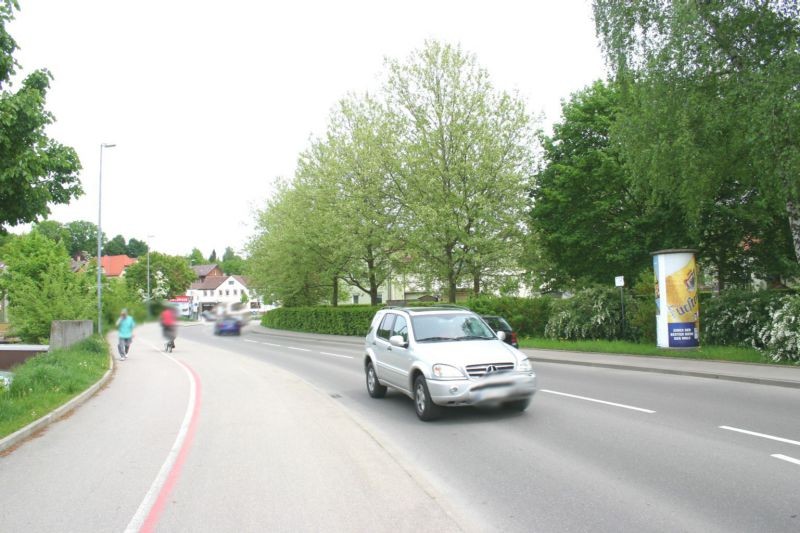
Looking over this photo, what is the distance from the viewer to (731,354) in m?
16.3

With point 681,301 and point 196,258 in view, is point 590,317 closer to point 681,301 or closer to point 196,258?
point 681,301

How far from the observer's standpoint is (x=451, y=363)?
8.81 meters

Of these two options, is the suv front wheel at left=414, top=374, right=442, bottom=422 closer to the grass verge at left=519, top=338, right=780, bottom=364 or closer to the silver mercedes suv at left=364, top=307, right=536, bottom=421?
the silver mercedes suv at left=364, top=307, right=536, bottom=421

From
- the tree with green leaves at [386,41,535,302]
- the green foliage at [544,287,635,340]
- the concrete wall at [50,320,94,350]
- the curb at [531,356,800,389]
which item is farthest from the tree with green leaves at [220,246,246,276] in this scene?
the tree with green leaves at [386,41,535,302]

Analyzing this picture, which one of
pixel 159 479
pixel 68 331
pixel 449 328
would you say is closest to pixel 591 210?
pixel 449 328

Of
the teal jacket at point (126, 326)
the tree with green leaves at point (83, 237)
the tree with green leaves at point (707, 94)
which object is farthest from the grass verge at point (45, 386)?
the tree with green leaves at point (707, 94)

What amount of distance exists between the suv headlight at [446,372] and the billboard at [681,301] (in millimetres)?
11860

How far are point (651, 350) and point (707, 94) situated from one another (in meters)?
8.21

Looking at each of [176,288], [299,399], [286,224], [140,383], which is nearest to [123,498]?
[176,288]

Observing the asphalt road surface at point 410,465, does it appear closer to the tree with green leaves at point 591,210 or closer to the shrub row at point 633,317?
the shrub row at point 633,317

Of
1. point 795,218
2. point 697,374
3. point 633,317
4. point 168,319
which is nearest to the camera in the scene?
point 168,319

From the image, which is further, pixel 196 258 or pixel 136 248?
pixel 196 258

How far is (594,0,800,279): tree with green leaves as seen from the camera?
1614 centimetres

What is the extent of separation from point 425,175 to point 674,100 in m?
14.1
